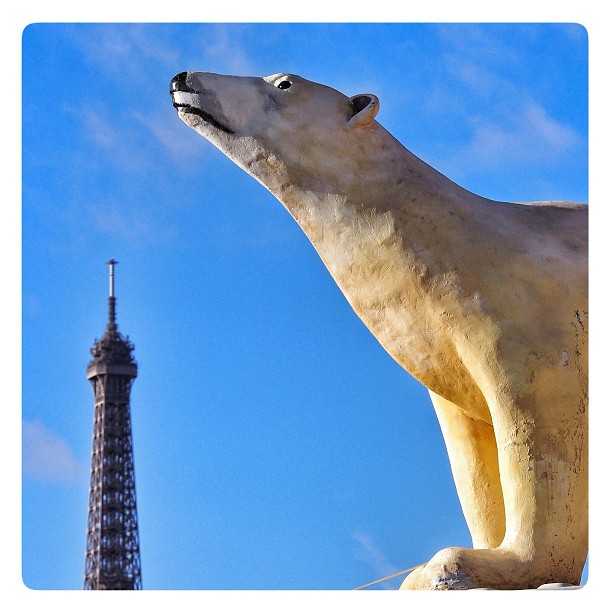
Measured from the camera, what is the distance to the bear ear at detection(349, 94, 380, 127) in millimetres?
10117

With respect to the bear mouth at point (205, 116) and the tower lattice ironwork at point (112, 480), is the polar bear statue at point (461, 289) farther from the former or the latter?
the tower lattice ironwork at point (112, 480)

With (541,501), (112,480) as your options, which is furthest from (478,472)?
(112,480)

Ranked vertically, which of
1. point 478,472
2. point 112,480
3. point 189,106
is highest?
point 112,480

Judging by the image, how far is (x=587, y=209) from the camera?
1054cm

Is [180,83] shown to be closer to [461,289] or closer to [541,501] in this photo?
[461,289]

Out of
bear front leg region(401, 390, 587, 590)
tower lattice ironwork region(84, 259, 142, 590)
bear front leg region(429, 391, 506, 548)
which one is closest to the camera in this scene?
bear front leg region(401, 390, 587, 590)

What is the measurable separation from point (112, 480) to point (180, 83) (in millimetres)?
43495

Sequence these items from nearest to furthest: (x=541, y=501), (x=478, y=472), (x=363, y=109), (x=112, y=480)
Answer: (x=541, y=501) → (x=363, y=109) → (x=478, y=472) → (x=112, y=480)

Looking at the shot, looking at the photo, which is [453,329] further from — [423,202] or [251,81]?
[251,81]

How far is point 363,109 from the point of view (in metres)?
10.1

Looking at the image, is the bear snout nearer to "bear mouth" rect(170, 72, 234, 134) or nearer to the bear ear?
"bear mouth" rect(170, 72, 234, 134)

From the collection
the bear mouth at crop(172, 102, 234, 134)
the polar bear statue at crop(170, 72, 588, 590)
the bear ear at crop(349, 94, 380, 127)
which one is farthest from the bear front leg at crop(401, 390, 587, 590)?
the bear mouth at crop(172, 102, 234, 134)

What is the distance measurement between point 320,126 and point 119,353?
45.7 meters
